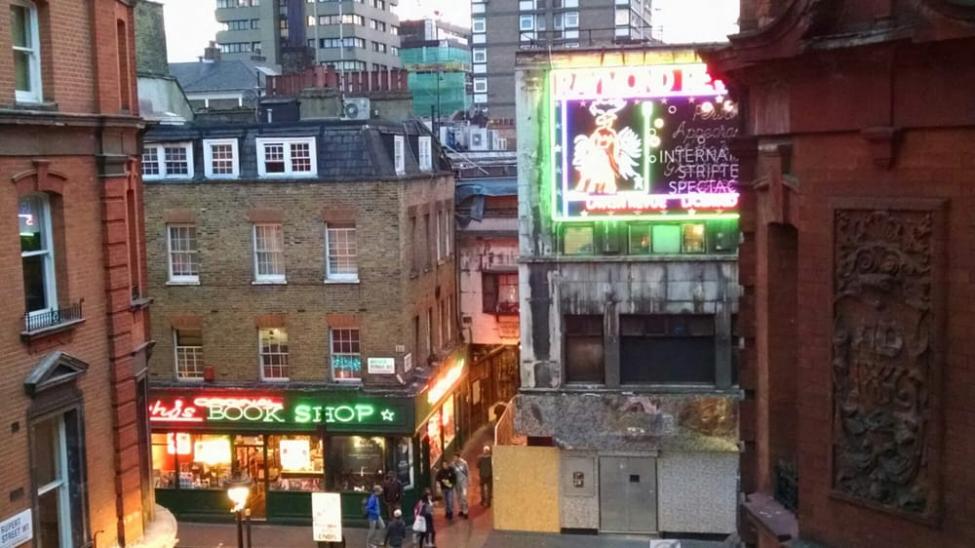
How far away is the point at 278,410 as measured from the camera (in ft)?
96.3

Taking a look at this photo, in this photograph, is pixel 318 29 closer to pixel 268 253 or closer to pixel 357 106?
pixel 357 106

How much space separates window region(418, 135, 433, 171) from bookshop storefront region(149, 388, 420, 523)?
25.1 feet

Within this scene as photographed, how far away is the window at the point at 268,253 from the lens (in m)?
29.5

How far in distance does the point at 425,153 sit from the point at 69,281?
1799 centimetres

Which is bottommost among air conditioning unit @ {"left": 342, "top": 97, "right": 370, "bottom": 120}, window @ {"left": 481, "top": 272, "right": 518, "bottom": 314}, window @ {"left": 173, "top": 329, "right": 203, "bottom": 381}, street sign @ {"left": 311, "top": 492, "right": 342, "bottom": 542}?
street sign @ {"left": 311, "top": 492, "right": 342, "bottom": 542}

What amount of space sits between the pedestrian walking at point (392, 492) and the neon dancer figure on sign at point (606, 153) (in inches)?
355

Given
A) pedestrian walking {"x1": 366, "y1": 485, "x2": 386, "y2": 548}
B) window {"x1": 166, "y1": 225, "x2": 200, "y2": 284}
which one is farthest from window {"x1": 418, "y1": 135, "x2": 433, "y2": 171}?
pedestrian walking {"x1": 366, "y1": 485, "x2": 386, "y2": 548}

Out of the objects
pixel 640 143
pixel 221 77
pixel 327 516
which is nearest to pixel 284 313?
pixel 327 516

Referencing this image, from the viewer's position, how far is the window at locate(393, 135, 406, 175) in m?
29.5

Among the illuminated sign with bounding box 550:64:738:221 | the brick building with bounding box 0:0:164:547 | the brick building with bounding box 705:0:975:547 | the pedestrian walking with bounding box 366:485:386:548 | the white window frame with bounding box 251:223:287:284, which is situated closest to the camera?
the brick building with bounding box 705:0:975:547

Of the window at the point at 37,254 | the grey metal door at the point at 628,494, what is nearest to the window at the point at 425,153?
the grey metal door at the point at 628,494

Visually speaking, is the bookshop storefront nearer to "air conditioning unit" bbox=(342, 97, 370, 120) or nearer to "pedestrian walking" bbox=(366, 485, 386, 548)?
"pedestrian walking" bbox=(366, 485, 386, 548)

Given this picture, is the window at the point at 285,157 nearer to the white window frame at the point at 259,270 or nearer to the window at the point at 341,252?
the white window frame at the point at 259,270

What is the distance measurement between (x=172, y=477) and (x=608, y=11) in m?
74.2
